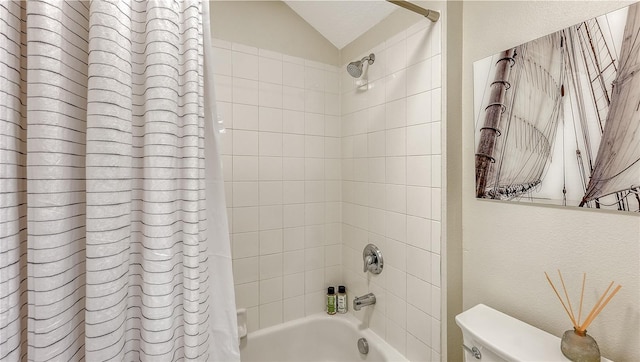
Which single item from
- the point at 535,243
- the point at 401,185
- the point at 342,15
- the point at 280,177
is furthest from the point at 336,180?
the point at 535,243

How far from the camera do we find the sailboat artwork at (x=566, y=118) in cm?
79

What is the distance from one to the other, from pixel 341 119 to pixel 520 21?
1033mm

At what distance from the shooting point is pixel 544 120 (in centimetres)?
96

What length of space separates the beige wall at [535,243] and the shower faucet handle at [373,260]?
16.8 inches

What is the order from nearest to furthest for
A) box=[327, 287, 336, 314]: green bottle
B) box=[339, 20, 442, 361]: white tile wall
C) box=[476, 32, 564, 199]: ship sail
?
box=[476, 32, 564, 199]: ship sail
box=[339, 20, 442, 361]: white tile wall
box=[327, 287, 336, 314]: green bottle

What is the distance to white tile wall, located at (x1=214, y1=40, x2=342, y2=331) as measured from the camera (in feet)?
5.05

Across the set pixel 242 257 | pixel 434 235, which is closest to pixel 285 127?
pixel 242 257

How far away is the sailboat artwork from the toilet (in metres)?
0.45

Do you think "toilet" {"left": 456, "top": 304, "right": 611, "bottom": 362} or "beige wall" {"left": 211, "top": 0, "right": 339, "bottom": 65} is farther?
"beige wall" {"left": 211, "top": 0, "right": 339, "bottom": 65}

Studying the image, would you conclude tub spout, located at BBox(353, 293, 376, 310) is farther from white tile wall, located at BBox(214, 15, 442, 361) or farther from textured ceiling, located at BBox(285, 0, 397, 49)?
textured ceiling, located at BBox(285, 0, 397, 49)

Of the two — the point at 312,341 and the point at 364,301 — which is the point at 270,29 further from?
the point at 312,341

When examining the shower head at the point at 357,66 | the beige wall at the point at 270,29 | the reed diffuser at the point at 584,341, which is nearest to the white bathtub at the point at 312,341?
the reed diffuser at the point at 584,341

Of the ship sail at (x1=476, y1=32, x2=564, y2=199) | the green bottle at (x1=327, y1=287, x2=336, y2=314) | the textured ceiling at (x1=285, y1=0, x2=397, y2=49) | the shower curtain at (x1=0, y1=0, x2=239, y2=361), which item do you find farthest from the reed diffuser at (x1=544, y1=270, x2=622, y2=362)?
the textured ceiling at (x1=285, y1=0, x2=397, y2=49)

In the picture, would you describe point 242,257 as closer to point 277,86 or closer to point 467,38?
point 277,86
